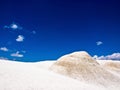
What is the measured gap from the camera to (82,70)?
108 ft

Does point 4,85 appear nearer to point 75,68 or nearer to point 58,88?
point 58,88

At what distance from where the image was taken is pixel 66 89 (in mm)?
20219

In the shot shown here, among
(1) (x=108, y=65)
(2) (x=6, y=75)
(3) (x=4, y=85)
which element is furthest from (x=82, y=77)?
(1) (x=108, y=65)

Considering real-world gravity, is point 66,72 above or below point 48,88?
above

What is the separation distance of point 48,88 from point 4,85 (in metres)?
4.52

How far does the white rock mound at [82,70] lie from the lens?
101 feet

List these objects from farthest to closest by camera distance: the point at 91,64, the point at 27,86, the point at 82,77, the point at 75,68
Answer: the point at 91,64, the point at 75,68, the point at 82,77, the point at 27,86

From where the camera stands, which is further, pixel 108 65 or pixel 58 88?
pixel 108 65

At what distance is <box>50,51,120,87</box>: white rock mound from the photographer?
3081cm

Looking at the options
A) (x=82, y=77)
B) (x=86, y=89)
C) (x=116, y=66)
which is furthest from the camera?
(x=116, y=66)

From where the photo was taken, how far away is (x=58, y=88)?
65.8 feet

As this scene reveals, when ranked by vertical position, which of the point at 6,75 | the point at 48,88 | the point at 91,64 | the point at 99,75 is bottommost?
the point at 48,88

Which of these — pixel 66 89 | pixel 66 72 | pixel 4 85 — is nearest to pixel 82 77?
pixel 66 72

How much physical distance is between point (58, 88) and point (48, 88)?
1282 mm
